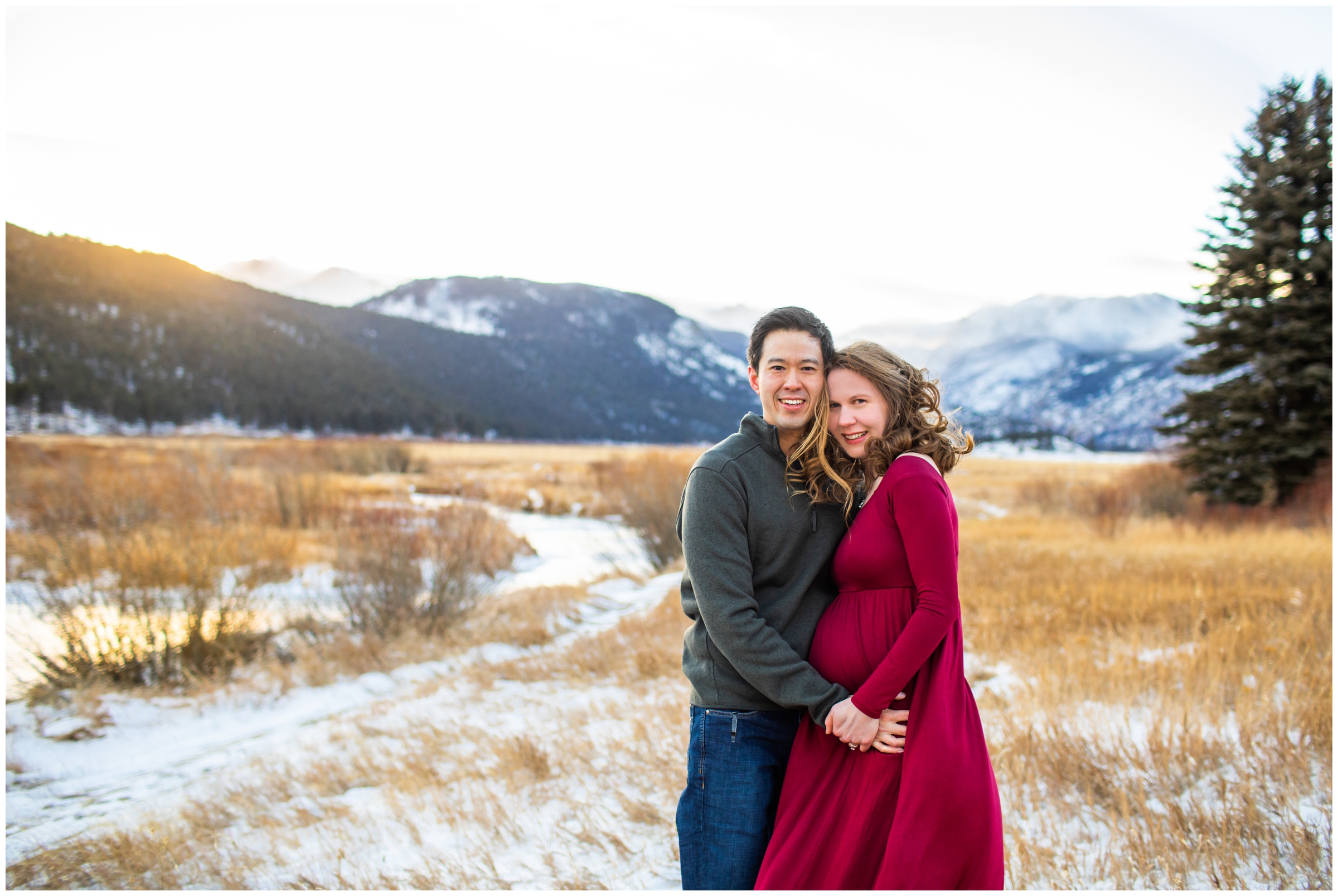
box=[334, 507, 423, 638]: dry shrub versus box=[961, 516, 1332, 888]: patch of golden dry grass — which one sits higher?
box=[961, 516, 1332, 888]: patch of golden dry grass

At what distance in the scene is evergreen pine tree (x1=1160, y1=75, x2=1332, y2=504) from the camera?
15258 millimetres

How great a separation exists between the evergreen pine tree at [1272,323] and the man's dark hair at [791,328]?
1767 cm

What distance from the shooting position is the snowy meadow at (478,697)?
12.3 feet

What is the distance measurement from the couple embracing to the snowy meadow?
1768mm

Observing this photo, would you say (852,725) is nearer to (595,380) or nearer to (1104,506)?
(1104,506)

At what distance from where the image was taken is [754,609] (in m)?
2.14

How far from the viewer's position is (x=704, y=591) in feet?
7.01

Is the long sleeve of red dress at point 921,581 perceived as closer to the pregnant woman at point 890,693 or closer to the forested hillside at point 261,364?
the pregnant woman at point 890,693

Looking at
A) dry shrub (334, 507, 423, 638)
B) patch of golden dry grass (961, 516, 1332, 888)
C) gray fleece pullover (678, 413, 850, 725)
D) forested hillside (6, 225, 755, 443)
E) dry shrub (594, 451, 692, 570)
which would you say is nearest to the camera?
gray fleece pullover (678, 413, 850, 725)

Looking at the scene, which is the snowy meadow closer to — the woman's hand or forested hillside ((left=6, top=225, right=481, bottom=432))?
the woman's hand

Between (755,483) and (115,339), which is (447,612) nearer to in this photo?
(755,483)

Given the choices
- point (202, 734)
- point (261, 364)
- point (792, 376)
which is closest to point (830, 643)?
point (792, 376)

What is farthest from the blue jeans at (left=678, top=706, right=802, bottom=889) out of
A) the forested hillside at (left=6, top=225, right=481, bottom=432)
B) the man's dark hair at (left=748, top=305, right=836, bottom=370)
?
the forested hillside at (left=6, top=225, right=481, bottom=432)

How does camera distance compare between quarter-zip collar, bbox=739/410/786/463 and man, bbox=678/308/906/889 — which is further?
quarter-zip collar, bbox=739/410/786/463
